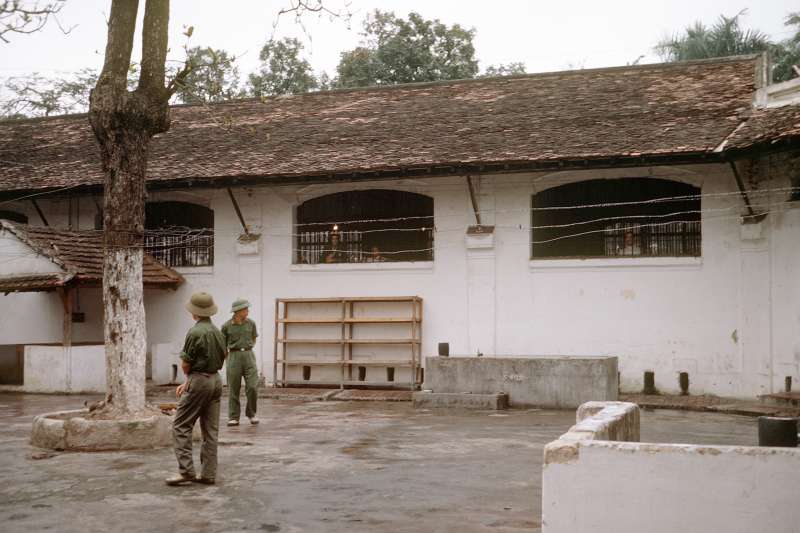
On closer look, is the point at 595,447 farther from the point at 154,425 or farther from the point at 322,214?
the point at 322,214

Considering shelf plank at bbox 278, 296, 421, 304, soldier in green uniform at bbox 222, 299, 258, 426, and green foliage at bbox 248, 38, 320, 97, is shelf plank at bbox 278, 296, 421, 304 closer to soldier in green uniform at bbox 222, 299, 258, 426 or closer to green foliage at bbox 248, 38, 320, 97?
soldier in green uniform at bbox 222, 299, 258, 426

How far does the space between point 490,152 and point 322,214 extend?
4.34 metres

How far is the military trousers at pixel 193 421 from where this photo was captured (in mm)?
8586

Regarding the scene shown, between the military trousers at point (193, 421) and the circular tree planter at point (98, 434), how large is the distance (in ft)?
8.25

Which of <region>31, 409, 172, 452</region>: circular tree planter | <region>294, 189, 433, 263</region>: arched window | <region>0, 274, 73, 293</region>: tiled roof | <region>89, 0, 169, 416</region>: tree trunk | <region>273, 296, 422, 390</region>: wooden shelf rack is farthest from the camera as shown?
<region>294, 189, 433, 263</region>: arched window

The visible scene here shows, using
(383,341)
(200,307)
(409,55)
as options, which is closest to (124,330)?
(200,307)

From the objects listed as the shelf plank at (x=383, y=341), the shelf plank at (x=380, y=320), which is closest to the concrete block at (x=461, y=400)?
the shelf plank at (x=383, y=341)

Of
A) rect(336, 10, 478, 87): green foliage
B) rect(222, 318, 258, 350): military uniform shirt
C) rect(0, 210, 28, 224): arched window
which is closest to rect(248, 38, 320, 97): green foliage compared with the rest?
rect(336, 10, 478, 87): green foliage

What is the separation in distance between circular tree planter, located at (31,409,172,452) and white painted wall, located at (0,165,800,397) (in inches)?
351

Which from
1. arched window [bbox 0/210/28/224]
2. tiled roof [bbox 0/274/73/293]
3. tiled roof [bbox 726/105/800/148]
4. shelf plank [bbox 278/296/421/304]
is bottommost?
shelf plank [bbox 278/296/421/304]

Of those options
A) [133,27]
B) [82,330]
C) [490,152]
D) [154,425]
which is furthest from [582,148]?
[82,330]

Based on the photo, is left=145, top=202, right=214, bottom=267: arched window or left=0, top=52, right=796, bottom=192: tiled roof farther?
left=145, top=202, right=214, bottom=267: arched window

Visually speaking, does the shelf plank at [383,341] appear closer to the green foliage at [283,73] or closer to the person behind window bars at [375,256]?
the person behind window bars at [375,256]

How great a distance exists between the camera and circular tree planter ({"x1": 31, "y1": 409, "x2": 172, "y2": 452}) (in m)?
10.8
